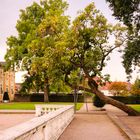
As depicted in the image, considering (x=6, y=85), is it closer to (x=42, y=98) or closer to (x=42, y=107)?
(x=42, y=98)

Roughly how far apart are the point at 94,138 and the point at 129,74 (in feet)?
59.1

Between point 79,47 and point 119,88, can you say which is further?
point 119,88

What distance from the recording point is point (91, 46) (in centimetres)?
3319

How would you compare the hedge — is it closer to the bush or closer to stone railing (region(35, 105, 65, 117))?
the bush

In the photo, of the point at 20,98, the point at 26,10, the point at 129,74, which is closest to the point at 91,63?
the point at 129,74

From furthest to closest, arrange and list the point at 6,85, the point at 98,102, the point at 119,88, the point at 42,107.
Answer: the point at 119,88
the point at 6,85
the point at 98,102
the point at 42,107

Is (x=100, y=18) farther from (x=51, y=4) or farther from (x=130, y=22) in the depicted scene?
(x=51, y=4)

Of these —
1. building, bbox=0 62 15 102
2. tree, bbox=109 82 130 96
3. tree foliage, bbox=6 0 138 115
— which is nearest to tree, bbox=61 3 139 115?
tree foliage, bbox=6 0 138 115

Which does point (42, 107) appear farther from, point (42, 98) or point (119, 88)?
point (119, 88)

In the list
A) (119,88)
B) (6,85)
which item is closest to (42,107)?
(6,85)

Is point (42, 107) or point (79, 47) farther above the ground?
point (79, 47)

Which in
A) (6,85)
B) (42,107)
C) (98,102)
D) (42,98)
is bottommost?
(42,107)

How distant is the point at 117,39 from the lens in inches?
1310

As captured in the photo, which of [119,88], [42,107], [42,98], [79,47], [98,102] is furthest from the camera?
[119,88]
